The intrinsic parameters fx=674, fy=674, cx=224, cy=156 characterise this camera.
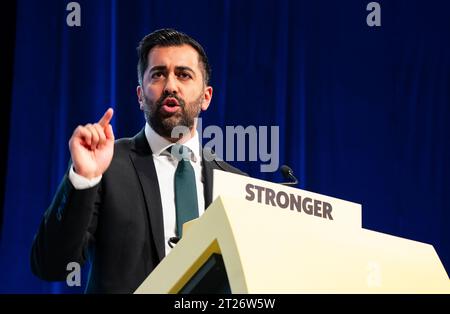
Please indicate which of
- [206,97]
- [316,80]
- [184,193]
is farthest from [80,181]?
[316,80]

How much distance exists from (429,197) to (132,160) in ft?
6.08

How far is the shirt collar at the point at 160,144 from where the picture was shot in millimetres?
1810

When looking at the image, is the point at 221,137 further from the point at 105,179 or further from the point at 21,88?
the point at 105,179

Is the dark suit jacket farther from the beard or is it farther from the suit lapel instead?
the beard

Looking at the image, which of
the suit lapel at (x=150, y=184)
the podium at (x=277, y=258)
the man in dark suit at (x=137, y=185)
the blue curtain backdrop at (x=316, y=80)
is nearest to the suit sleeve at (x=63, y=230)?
the man in dark suit at (x=137, y=185)

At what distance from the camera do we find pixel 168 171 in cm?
177

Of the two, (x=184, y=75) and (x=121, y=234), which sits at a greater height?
(x=184, y=75)

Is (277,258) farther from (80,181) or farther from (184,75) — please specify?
(184,75)

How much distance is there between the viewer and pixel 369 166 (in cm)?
313

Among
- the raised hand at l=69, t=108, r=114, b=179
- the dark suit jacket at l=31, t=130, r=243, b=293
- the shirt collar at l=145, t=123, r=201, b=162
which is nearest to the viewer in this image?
the raised hand at l=69, t=108, r=114, b=179

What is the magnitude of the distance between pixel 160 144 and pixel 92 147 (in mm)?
622

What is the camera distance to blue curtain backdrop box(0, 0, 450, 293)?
294cm

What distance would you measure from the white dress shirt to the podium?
80cm

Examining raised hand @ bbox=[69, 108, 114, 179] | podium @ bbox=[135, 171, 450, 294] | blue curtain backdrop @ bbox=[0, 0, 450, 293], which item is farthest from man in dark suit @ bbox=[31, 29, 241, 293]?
blue curtain backdrop @ bbox=[0, 0, 450, 293]
